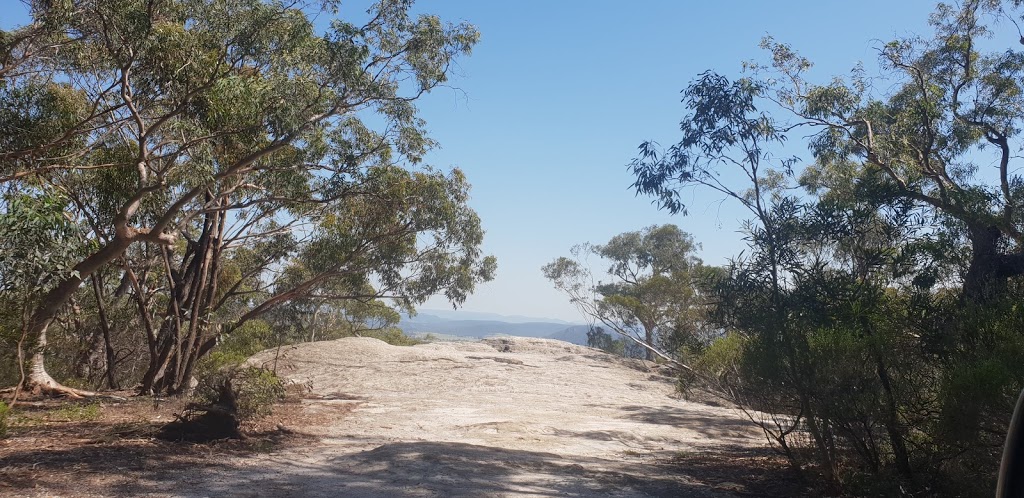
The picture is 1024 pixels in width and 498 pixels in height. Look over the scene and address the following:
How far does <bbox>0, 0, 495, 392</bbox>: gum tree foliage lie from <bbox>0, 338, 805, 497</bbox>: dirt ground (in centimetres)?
212

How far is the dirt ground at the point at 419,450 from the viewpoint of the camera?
6996mm

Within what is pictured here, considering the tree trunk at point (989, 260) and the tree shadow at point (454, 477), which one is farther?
the tree trunk at point (989, 260)

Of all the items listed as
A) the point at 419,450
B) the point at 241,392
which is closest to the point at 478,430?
the point at 419,450

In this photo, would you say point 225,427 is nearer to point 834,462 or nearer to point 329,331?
point 834,462

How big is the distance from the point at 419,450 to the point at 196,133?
6356 mm

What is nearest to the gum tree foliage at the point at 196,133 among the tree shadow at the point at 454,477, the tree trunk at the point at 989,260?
the tree shadow at the point at 454,477

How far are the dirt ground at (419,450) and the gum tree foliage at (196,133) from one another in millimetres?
2124

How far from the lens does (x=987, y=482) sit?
17.9 feet

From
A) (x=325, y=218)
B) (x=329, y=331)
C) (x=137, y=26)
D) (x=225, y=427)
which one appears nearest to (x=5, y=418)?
(x=225, y=427)

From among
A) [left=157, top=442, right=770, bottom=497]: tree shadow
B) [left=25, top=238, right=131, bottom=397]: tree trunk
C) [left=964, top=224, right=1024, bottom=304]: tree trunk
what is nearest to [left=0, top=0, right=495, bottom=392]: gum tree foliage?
[left=25, top=238, right=131, bottom=397]: tree trunk

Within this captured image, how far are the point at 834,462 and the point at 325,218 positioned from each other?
11931 millimetres

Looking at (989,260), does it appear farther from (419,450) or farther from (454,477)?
(419,450)

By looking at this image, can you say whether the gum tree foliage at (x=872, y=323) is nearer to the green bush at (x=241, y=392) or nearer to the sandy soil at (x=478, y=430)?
the sandy soil at (x=478, y=430)

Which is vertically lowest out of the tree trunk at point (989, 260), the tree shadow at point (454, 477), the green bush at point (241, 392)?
the tree shadow at point (454, 477)
